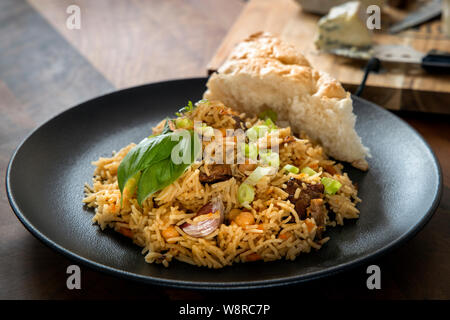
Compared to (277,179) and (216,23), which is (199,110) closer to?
(277,179)

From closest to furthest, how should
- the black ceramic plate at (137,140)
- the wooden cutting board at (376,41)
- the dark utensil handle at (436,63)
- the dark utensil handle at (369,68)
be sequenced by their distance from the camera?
1. the black ceramic plate at (137,140)
2. the dark utensil handle at (369,68)
3. the wooden cutting board at (376,41)
4. the dark utensil handle at (436,63)

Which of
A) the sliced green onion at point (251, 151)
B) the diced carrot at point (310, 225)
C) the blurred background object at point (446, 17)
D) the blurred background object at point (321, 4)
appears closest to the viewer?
the diced carrot at point (310, 225)

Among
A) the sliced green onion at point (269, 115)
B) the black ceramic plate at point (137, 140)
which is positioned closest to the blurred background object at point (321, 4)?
the black ceramic plate at point (137, 140)

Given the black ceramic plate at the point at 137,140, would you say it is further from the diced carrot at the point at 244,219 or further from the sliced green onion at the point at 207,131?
the sliced green onion at the point at 207,131

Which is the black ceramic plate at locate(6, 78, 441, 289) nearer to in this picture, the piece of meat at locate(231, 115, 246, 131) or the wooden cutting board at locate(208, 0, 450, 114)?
the wooden cutting board at locate(208, 0, 450, 114)

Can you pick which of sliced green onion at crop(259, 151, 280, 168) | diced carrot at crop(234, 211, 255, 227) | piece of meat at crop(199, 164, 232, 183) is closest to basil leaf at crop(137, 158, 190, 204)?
piece of meat at crop(199, 164, 232, 183)
